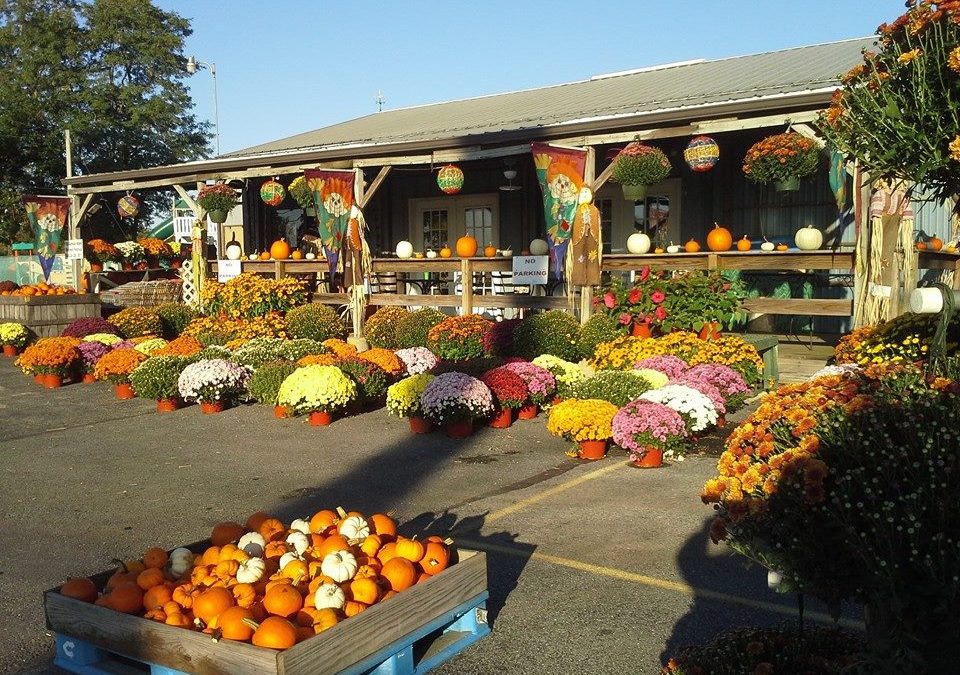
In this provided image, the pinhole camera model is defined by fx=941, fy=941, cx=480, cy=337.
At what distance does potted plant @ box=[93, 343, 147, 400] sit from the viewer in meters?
12.5

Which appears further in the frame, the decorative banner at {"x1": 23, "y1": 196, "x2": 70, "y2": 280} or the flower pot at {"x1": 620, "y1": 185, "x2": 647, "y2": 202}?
the decorative banner at {"x1": 23, "y1": 196, "x2": 70, "y2": 280}

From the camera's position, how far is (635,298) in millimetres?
11070

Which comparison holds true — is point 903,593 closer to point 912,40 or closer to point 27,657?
point 912,40

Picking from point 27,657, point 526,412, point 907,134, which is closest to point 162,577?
point 27,657

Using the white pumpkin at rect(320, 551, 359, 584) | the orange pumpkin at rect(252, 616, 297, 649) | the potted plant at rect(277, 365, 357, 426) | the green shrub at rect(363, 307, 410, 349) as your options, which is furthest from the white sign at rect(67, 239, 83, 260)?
the orange pumpkin at rect(252, 616, 297, 649)

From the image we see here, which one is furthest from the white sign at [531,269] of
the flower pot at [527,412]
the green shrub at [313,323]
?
the flower pot at [527,412]

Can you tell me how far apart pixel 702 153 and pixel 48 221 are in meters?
15.7

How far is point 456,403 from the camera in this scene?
9133mm

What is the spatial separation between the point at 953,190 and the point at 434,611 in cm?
263

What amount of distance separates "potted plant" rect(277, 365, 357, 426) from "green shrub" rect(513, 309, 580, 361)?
9.76 ft

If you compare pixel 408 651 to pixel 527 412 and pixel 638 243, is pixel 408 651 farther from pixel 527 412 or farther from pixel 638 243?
pixel 638 243

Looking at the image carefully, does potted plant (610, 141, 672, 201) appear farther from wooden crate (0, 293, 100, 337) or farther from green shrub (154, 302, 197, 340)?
wooden crate (0, 293, 100, 337)

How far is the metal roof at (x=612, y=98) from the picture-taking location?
1416 cm

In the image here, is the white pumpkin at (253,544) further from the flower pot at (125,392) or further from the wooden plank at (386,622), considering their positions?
the flower pot at (125,392)
